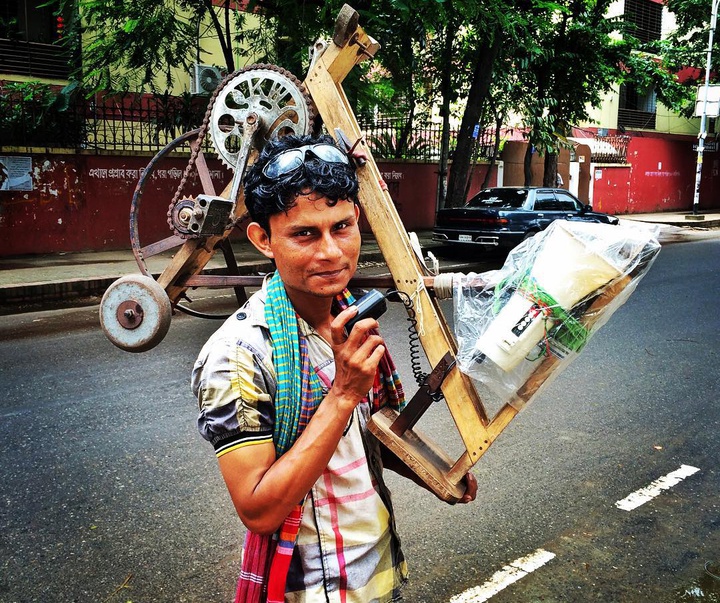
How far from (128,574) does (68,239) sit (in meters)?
10.4

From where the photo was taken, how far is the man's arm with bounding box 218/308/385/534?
1.34 m

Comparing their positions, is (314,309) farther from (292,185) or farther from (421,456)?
(421,456)

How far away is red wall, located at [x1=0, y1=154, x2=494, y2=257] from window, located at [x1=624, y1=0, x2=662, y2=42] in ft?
65.0

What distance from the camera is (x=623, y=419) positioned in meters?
4.95

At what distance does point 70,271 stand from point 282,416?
9836mm

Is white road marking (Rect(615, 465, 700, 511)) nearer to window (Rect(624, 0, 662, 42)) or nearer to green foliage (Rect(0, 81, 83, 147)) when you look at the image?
green foliage (Rect(0, 81, 83, 147))

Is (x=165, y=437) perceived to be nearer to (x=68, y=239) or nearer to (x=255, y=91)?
(x=255, y=91)

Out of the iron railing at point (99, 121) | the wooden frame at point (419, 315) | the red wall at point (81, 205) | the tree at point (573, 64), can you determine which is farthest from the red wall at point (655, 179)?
the wooden frame at point (419, 315)

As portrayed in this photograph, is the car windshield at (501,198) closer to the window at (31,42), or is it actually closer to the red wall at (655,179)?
the window at (31,42)

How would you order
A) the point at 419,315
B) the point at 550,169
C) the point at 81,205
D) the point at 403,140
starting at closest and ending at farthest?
the point at 419,315
the point at 81,205
the point at 403,140
the point at 550,169

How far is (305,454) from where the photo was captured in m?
1.34

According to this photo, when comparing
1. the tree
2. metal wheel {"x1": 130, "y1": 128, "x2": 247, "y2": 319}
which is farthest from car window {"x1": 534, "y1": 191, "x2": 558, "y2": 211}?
metal wheel {"x1": 130, "y1": 128, "x2": 247, "y2": 319}

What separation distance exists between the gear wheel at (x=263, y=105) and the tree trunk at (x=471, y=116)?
10.4m

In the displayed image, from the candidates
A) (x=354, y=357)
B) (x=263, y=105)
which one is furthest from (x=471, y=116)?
(x=354, y=357)
